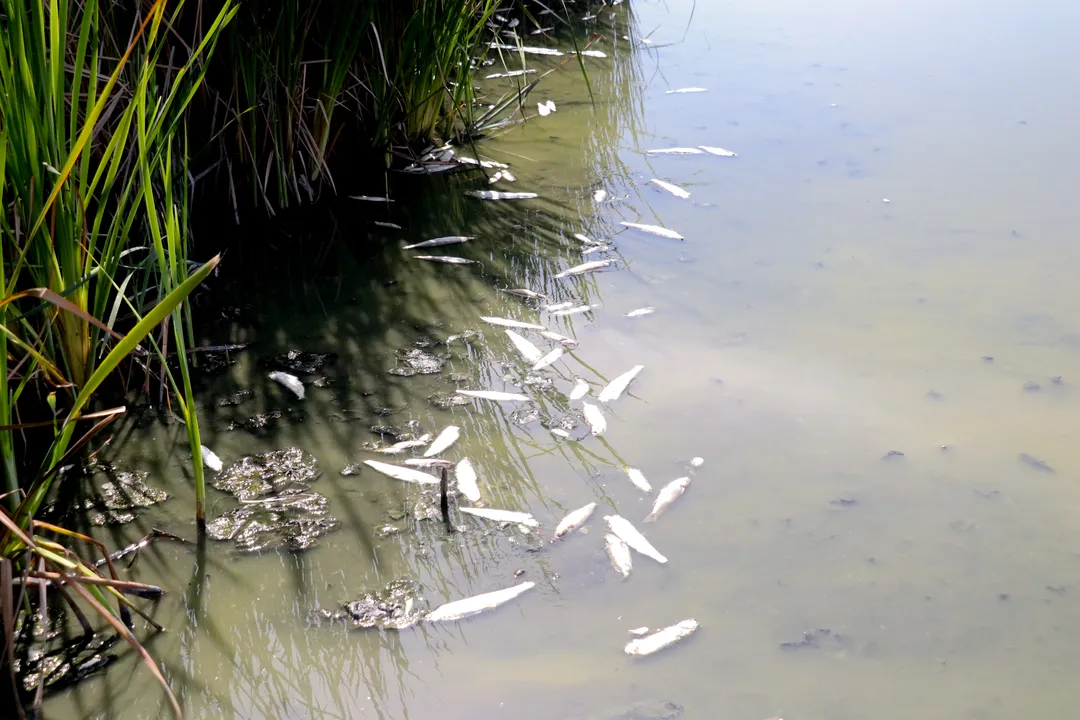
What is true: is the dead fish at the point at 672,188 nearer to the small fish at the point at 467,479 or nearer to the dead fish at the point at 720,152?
the dead fish at the point at 720,152

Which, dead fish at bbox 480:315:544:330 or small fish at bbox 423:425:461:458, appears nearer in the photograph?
small fish at bbox 423:425:461:458

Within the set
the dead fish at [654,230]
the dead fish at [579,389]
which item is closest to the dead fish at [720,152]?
the dead fish at [654,230]

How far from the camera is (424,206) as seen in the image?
129 inches

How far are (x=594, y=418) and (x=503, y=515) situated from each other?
0.39 meters

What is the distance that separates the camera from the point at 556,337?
2562mm

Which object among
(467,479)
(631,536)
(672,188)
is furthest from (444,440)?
(672,188)

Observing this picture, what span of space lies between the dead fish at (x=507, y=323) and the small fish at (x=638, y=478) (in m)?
0.62

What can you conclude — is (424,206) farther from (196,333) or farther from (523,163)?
(196,333)

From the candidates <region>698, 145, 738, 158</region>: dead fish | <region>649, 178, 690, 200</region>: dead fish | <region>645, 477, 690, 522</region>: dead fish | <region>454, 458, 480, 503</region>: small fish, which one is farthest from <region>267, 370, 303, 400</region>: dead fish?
<region>698, 145, 738, 158</region>: dead fish

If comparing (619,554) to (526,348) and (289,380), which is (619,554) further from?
(289,380)

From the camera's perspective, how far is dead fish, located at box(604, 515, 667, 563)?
188 centimetres

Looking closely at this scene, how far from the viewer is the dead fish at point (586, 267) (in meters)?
2.87

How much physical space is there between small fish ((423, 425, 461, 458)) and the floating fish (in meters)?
0.07

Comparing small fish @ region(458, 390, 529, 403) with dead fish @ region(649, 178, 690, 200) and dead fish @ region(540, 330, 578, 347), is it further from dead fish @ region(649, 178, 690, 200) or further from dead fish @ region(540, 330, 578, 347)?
dead fish @ region(649, 178, 690, 200)
